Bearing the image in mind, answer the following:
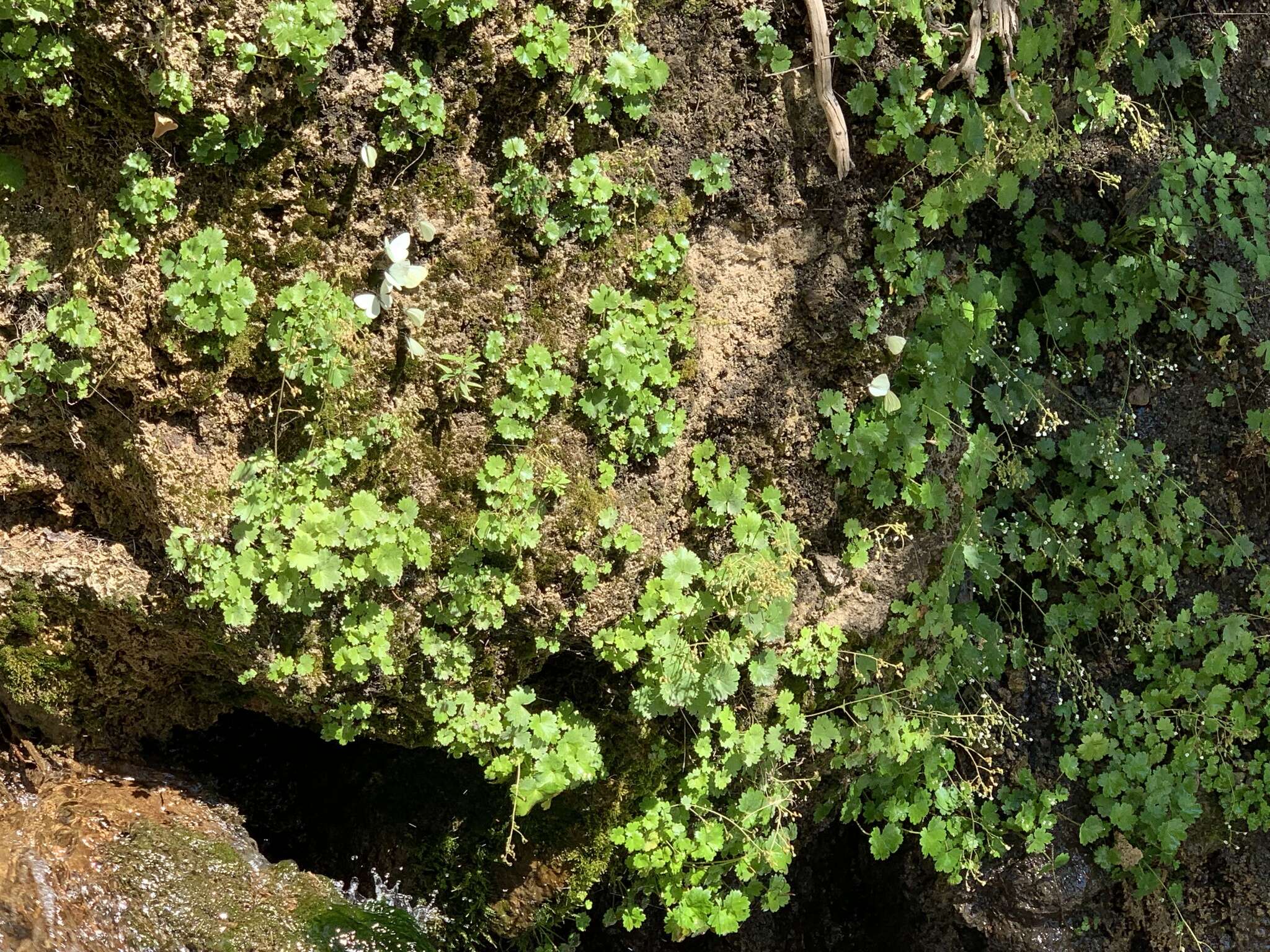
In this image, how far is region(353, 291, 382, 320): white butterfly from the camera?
2.62 m

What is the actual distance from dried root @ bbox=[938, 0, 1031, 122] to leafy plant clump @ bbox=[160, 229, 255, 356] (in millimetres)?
2124

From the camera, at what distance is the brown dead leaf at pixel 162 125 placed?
2.38 m

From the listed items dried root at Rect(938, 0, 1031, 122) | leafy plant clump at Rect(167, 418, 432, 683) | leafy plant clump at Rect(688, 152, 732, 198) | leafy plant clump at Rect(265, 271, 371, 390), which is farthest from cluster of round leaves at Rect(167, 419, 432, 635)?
dried root at Rect(938, 0, 1031, 122)

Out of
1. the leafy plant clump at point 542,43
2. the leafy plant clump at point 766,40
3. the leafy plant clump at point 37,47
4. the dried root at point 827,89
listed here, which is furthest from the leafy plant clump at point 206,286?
the dried root at point 827,89

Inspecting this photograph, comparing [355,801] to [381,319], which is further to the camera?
[355,801]

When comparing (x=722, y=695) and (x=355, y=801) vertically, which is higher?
(x=722, y=695)

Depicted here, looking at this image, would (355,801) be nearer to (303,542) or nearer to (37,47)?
(303,542)

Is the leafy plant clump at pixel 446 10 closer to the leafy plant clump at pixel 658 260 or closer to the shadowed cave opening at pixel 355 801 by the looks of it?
the leafy plant clump at pixel 658 260

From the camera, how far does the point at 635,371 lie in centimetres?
282

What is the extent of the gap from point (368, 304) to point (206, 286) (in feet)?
1.30

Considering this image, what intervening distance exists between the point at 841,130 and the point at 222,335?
1835 mm

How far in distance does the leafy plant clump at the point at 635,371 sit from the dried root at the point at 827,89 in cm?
61

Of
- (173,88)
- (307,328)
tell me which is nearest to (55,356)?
(307,328)

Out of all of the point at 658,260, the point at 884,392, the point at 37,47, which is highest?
the point at 37,47
